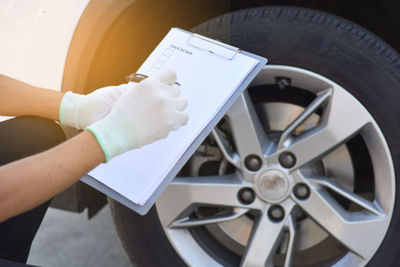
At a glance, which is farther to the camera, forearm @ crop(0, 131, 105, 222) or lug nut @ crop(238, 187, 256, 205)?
lug nut @ crop(238, 187, 256, 205)

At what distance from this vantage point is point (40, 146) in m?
1.22

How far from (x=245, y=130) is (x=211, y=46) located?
31cm

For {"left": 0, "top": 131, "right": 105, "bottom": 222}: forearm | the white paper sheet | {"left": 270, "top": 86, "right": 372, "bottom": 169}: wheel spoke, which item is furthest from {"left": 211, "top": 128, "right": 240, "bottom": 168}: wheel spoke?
{"left": 0, "top": 131, "right": 105, "bottom": 222}: forearm

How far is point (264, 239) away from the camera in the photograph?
148 centimetres

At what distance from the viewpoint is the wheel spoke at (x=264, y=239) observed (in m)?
1.47

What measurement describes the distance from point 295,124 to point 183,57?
0.42 metres

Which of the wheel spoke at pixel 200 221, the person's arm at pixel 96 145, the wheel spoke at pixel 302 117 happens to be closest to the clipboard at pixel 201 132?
the person's arm at pixel 96 145

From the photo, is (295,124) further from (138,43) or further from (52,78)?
(52,78)

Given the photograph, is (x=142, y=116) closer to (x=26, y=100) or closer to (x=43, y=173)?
(x=43, y=173)

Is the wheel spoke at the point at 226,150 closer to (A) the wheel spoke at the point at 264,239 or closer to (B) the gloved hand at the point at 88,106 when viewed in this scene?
(A) the wheel spoke at the point at 264,239

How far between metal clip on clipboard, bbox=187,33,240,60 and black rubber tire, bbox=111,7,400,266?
0.72 ft

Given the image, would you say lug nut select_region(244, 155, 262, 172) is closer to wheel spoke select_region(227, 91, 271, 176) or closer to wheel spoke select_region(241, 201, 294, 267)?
wheel spoke select_region(227, 91, 271, 176)

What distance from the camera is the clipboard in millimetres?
1122

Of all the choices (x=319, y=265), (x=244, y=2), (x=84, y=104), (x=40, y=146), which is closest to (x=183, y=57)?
(x=84, y=104)
